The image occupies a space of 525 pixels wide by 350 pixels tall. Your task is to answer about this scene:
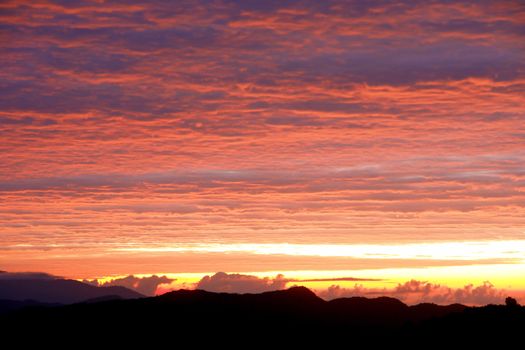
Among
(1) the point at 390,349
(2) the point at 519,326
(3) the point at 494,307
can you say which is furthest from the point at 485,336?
(1) the point at 390,349

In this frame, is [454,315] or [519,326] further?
[454,315]

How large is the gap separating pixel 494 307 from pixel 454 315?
32.8 feet

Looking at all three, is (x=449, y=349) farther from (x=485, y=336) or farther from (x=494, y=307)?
(x=494, y=307)

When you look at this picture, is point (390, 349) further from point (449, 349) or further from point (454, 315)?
point (449, 349)

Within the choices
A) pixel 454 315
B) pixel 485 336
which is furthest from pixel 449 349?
pixel 454 315

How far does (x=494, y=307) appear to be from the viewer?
190m

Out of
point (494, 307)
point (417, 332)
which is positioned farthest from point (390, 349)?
point (494, 307)

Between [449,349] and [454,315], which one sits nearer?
[449,349]

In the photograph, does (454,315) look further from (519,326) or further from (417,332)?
(519,326)

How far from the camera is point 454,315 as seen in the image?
635 feet

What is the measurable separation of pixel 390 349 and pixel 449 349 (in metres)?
32.2

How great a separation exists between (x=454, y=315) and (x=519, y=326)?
2322 cm

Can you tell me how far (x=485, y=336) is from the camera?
172 metres

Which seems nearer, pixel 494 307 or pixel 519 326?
pixel 519 326
